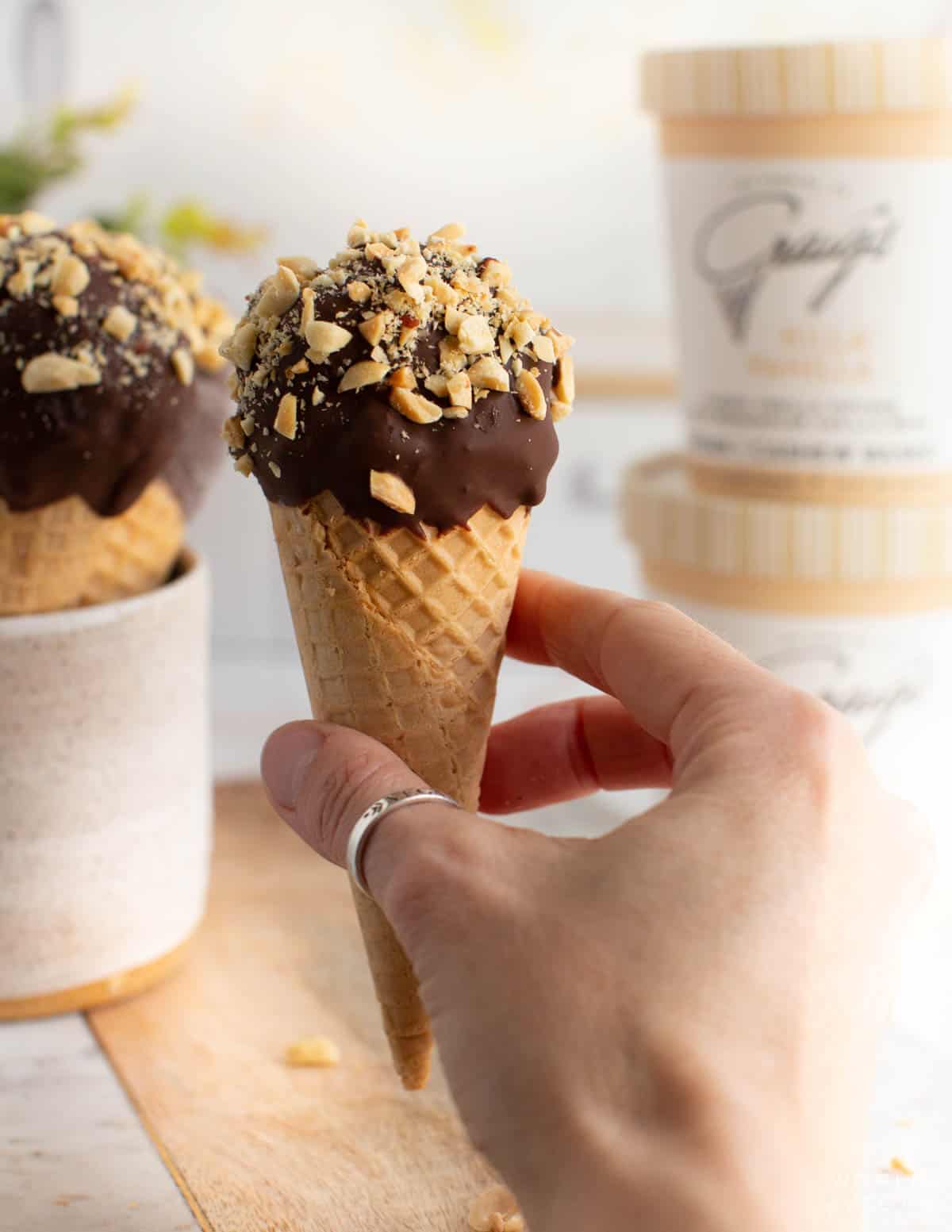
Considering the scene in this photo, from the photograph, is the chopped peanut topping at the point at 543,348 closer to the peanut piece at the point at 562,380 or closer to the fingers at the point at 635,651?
the peanut piece at the point at 562,380

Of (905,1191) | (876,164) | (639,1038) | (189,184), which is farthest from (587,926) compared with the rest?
(189,184)

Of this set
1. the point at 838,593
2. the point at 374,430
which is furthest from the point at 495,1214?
the point at 838,593

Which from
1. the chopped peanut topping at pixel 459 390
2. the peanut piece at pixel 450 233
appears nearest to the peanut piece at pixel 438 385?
the chopped peanut topping at pixel 459 390

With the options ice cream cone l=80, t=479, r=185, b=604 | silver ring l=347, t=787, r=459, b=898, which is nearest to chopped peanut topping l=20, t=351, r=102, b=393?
ice cream cone l=80, t=479, r=185, b=604

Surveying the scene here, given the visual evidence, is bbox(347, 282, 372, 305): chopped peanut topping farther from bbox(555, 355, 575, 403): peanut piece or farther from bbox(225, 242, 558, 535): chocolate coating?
bbox(555, 355, 575, 403): peanut piece

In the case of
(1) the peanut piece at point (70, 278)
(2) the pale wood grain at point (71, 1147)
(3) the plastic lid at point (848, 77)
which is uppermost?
(3) the plastic lid at point (848, 77)

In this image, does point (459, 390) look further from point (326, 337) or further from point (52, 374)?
point (52, 374)
